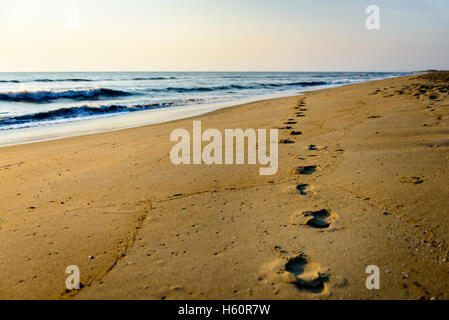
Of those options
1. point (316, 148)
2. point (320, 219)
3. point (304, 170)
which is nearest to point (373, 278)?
point (320, 219)

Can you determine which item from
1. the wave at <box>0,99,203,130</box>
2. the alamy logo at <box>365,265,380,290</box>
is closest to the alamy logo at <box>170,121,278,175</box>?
the alamy logo at <box>365,265,380,290</box>

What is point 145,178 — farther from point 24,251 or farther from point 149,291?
point 149,291

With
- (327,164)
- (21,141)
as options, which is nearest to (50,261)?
(327,164)

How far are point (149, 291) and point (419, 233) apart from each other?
192cm

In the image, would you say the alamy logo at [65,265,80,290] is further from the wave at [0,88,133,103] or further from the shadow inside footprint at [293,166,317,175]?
the wave at [0,88,133,103]

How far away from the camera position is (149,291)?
1.72 meters

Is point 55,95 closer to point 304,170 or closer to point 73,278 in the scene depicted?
point 304,170

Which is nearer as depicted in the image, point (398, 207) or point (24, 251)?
point (24, 251)

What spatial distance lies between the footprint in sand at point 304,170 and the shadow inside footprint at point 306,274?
1.62 metres

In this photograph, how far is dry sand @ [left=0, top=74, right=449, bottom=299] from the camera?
1.75 m

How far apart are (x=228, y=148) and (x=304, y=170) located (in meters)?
1.42

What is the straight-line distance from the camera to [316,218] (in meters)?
2.45

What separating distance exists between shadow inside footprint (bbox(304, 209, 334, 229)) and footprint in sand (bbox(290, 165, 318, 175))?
0.93m

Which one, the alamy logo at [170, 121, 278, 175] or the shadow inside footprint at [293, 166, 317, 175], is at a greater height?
the alamy logo at [170, 121, 278, 175]
